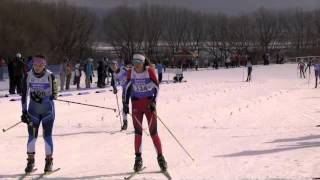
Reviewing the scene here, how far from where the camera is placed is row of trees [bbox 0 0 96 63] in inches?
2847

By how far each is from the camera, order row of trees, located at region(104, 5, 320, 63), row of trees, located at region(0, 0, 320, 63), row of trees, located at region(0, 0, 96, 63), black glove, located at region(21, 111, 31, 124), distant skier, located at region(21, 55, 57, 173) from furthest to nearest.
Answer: row of trees, located at region(104, 5, 320, 63), row of trees, located at region(0, 0, 320, 63), row of trees, located at region(0, 0, 96, 63), distant skier, located at region(21, 55, 57, 173), black glove, located at region(21, 111, 31, 124)

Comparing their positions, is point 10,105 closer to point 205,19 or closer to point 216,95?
point 216,95

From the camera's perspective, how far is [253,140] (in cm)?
1415

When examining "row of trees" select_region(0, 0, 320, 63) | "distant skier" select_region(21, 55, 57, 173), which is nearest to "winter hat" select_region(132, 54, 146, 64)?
"distant skier" select_region(21, 55, 57, 173)

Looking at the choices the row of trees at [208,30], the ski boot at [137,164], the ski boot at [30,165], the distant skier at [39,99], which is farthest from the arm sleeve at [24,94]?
the row of trees at [208,30]

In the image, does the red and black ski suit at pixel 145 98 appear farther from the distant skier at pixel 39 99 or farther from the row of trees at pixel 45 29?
the row of trees at pixel 45 29

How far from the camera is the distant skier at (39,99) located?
10.2 metres

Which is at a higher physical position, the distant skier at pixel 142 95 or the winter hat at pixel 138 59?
the winter hat at pixel 138 59

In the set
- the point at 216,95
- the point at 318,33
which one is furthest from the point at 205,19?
the point at 216,95

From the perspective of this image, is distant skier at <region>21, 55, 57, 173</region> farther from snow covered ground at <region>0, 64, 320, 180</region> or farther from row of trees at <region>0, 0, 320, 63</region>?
row of trees at <region>0, 0, 320, 63</region>

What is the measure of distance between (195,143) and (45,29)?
227 ft

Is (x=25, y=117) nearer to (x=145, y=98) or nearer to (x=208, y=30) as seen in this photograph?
(x=145, y=98)

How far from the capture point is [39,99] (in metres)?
10.3

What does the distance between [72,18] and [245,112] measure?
7546cm
